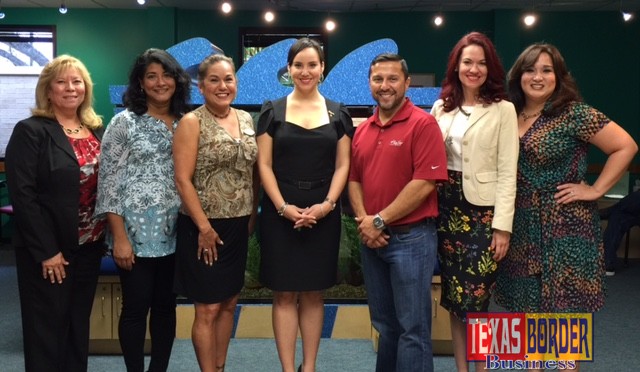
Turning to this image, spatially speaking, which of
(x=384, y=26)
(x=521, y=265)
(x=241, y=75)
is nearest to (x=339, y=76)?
(x=241, y=75)

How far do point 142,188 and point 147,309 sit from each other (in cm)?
55

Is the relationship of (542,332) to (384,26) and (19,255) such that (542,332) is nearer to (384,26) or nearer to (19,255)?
(19,255)

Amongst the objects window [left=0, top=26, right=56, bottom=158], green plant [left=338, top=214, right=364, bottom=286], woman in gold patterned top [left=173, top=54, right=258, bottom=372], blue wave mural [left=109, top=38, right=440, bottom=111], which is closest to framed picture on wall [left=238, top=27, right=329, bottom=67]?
window [left=0, top=26, right=56, bottom=158]

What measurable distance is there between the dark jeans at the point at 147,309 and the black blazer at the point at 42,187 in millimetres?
322

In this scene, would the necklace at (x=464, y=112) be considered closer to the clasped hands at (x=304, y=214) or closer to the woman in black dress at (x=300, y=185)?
the woman in black dress at (x=300, y=185)

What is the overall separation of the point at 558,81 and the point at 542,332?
1092 millimetres

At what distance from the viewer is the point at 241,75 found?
4.21 meters

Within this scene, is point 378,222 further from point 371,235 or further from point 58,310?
point 58,310

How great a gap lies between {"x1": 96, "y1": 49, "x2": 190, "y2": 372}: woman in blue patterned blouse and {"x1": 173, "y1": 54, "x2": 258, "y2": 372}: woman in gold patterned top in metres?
0.11

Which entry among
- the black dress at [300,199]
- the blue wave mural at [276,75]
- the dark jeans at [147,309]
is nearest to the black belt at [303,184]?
the black dress at [300,199]

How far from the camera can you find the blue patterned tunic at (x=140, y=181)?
256 centimetres

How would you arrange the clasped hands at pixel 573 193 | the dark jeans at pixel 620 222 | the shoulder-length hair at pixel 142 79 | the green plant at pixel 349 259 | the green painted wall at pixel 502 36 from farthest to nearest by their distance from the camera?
the green painted wall at pixel 502 36 → the dark jeans at pixel 620 222 → the green plant at pixel 349 259 → the shoulder-length hair at pixel 142 79 → the clasped hands at pixel 573 193

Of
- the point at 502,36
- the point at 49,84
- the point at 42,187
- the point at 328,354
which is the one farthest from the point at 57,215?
the point at 502,36

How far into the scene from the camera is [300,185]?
261 centimetres
